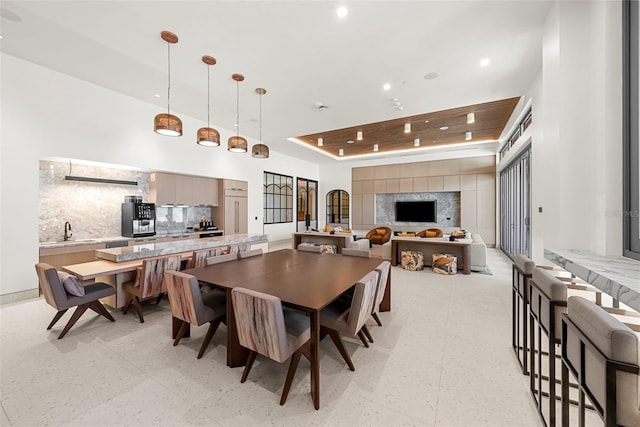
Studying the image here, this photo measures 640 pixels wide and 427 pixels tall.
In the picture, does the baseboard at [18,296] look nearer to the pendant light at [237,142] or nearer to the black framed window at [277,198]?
the pendant light at [237,142]

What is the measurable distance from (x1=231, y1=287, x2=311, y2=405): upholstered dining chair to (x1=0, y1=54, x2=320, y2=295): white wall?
4.09 meters

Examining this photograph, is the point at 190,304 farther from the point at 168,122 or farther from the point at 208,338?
the point at 168,122

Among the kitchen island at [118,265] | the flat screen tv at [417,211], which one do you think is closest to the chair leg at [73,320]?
the kitchen island at [118,265]

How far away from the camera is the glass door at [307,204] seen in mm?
10125

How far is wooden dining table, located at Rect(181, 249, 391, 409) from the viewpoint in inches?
65.9

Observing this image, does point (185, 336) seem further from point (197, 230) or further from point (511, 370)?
point (197, 230)

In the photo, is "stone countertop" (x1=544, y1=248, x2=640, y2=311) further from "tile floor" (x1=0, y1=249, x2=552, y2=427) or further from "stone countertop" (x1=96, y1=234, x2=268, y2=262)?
"stone countertop" (x1=96, y1=234, x2=268, y2=262)

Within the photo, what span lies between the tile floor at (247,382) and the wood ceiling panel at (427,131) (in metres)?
4.15

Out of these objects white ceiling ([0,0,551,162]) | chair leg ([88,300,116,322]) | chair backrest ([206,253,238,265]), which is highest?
white ceiling ([0,0,551,162])

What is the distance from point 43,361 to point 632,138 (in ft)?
16.3

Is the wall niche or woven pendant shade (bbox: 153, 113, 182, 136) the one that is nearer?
woven pendant shade (bbox: 153, 113, 182, 136)

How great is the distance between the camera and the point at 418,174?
29.5ft

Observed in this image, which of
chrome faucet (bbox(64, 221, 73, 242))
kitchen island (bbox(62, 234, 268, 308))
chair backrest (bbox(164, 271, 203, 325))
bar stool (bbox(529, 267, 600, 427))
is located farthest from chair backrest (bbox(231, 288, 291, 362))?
chrome faucet (bbox(64, 221, 73, 242))

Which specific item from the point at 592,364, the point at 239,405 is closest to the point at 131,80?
the point at 239,405
